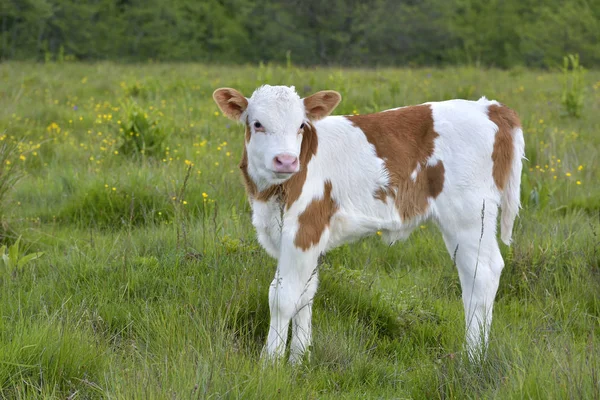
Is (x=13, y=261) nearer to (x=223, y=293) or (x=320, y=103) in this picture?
(x=223, y=293)

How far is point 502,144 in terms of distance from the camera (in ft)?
13.1

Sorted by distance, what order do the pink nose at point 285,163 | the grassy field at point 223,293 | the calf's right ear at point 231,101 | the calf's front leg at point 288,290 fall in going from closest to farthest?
the grassy field at point 223,293 → the pink nose at point 285,163 → the calf's front leg at point 288,290 → the calf's right ear at point 231,101

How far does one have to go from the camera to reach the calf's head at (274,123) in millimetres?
3359

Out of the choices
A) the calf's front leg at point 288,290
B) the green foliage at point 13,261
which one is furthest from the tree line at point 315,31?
the calf's front leg at point 288,290

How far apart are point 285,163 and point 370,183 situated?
726 mm

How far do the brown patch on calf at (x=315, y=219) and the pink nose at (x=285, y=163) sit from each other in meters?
0.38

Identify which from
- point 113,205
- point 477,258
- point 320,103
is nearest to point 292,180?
point 320,103

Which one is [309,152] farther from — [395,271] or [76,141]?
[76,141]

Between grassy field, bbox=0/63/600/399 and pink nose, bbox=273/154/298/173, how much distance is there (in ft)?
2.13

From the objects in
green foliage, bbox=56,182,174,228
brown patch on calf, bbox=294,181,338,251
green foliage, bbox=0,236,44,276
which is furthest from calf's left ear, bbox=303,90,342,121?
green foliage, bbox=56,182,174,228

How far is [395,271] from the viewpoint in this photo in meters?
4.76

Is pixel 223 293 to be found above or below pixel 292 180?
below

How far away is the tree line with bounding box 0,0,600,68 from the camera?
35.3 meters

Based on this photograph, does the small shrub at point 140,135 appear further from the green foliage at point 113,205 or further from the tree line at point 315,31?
the tree line at point 315,31
